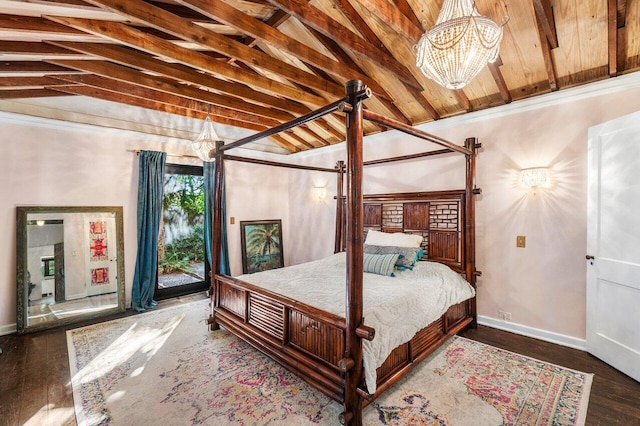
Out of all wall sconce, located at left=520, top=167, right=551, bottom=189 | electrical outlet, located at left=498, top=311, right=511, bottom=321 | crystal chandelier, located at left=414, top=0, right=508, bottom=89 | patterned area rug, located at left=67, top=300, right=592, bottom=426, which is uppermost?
crystal chandelier, located at left=414, top=0, right=508, bottom=89

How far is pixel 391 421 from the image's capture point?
6.52 ft

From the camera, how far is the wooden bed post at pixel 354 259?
1936 mm

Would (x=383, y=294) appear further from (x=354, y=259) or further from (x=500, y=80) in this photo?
(x=500, y=80)

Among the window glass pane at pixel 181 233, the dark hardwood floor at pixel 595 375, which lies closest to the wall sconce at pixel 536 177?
the dark hardwood floor at pixel 595 375

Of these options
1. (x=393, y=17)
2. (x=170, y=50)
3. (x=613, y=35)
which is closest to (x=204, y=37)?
(x=170, y=50)

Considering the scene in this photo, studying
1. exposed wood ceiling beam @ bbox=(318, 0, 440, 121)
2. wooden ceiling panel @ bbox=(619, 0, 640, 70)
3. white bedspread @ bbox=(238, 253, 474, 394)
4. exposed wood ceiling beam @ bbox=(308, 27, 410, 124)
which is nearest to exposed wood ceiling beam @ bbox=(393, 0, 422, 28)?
exposed wood ceiling beam @ bbox=(318, 0, 440, 121)

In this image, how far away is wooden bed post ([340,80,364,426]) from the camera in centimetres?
194

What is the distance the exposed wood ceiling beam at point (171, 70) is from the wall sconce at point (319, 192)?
159 centimetres

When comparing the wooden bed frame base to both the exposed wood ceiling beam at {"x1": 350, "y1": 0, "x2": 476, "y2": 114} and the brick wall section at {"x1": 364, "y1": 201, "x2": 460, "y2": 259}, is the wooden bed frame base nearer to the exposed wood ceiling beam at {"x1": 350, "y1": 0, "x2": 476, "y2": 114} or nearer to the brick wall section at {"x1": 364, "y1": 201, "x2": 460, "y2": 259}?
the brick wall section at {"x1": 364, "y1": 201, "x2": 460, "y2": 259}

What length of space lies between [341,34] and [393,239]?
2.53 metres

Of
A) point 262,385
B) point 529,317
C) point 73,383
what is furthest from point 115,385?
point 529,317

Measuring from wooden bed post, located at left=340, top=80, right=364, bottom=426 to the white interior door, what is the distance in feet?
8.05

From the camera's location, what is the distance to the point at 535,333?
3.20 meters

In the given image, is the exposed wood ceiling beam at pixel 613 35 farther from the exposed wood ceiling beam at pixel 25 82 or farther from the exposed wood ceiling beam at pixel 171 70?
the exposed wood ceiling beam at pixel 25 82
